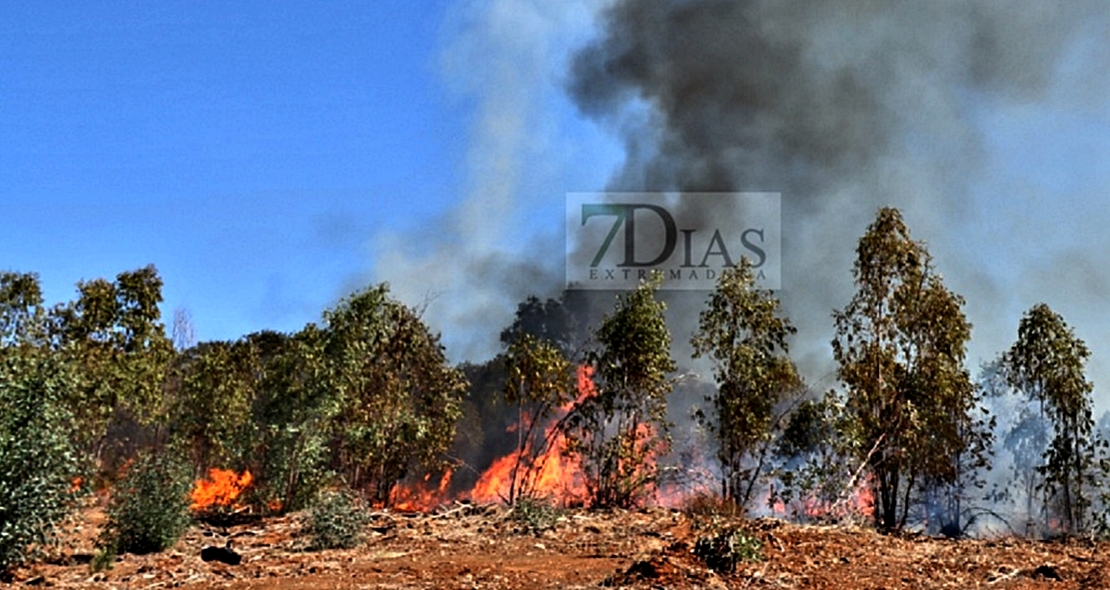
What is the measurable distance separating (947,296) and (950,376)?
1.74 metres

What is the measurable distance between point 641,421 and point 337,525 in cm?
737

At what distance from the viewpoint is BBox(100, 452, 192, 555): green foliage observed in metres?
14.5

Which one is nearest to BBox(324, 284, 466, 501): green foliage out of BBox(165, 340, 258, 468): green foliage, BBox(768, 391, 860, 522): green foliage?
BBox(165, 340, 258, 468): green foliage

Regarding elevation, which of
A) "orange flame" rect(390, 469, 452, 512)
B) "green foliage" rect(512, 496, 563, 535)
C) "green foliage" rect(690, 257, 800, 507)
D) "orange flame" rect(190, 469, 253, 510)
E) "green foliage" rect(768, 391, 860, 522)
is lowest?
"orange flame" rect(390, 469, 452, 512)

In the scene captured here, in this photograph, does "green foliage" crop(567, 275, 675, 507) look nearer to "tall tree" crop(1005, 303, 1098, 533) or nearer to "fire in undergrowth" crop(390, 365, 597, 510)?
"fire in undergrowth" crop(390, 365, 597, 510)

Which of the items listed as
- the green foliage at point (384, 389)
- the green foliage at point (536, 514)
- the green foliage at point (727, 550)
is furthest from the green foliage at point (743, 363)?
the green foliage at point (384, 389)

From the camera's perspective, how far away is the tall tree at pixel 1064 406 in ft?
61.7

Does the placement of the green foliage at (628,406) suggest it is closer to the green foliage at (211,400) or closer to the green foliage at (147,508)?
the green foliage at (147,508)

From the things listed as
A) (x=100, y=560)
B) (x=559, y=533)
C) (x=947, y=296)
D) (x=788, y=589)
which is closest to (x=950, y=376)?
(x=947, y=296)

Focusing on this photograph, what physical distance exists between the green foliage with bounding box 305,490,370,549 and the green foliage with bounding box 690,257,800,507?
7844 millimetres

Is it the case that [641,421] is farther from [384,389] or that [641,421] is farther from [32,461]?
[32,461]

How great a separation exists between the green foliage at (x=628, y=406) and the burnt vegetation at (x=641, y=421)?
0.05 meters

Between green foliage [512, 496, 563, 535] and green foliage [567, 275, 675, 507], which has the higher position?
green foliage [567, 275, 675, 507]

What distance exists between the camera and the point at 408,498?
117 feet
